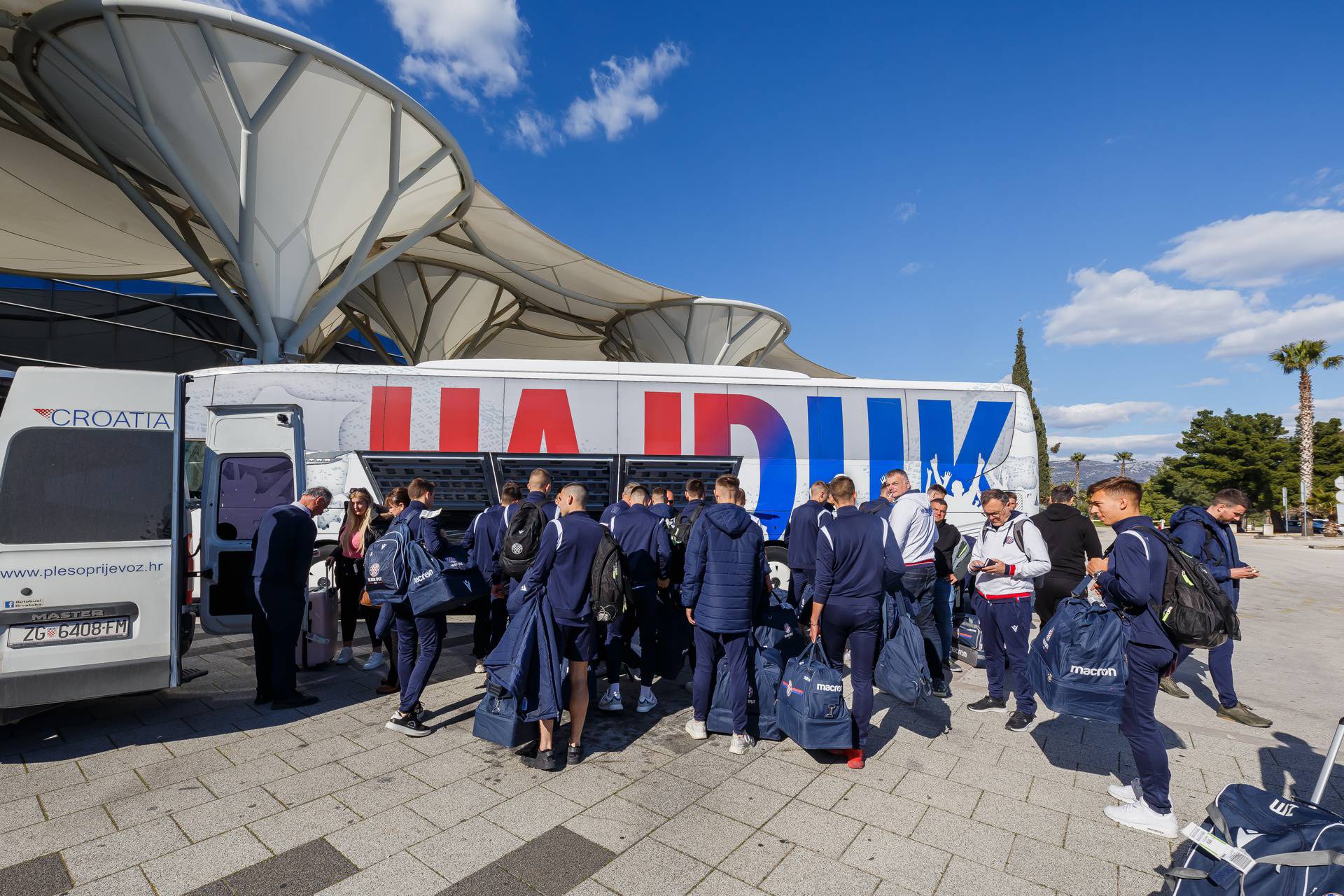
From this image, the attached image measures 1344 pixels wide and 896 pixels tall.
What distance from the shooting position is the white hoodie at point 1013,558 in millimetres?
4781

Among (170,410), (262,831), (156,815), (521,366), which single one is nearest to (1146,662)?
(262,831)

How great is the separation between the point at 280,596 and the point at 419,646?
4.17 feet

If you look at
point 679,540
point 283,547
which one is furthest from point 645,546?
point 283,547

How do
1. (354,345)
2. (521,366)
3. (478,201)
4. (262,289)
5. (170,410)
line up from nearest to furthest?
1. (170,410)
2. (521,366)
3. (262,289)
4. (478,201)
5. (354,345)

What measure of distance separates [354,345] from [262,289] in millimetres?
19722

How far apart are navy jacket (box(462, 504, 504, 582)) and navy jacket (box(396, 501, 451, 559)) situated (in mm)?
511

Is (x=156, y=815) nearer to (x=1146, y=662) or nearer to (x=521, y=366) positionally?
(x=1146, y=662)

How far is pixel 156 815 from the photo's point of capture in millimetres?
3301

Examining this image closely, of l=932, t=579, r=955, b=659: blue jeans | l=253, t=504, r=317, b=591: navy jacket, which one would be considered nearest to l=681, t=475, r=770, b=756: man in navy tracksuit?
l=932, t=579, r=955, b=659: blue jeans

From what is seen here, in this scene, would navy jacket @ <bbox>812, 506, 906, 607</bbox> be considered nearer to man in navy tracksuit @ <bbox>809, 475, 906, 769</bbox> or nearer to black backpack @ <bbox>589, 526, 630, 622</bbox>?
man in navy tracksuit @ <bbox>809, 475, 906, 769</bbox>

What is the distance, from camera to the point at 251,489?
24.8 ft

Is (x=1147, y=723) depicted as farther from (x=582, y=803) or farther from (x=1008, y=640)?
(x=582, y=803)

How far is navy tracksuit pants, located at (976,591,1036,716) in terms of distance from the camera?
15.9 feet

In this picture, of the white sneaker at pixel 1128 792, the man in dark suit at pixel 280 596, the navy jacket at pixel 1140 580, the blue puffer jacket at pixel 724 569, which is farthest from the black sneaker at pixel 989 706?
the man in dark suit at pixel 280 596
